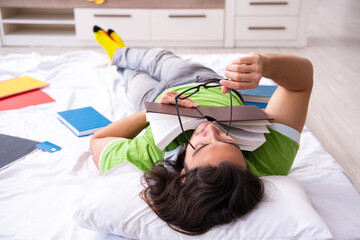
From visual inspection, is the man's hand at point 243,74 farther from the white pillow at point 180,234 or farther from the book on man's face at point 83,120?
the book on man's face at point 83,120

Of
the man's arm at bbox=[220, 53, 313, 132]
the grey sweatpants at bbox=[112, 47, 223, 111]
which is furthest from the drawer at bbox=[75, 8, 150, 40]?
the man's arm at bbox=[220, 53, 313, 132]

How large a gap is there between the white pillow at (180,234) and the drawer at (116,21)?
2.64 m

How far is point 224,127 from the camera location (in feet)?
3.61

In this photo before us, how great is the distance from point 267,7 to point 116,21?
1.35 metres

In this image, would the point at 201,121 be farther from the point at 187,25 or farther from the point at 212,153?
the point at 187,25

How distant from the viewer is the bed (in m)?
0.90

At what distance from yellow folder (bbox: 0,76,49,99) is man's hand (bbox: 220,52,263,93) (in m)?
1.27

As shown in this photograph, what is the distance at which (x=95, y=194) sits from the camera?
971 mm

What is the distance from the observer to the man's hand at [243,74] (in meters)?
0.98

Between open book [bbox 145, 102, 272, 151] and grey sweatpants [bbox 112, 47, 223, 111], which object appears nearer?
open book [bbox 145, 102, 272, 151]

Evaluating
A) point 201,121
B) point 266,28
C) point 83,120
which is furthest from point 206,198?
point 266,28

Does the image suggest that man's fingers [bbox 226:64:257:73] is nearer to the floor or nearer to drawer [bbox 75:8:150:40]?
the floor

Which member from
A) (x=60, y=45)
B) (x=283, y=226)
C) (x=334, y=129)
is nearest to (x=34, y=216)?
(x=283, y=226)

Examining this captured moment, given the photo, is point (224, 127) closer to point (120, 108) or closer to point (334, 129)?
point (120, 108)
